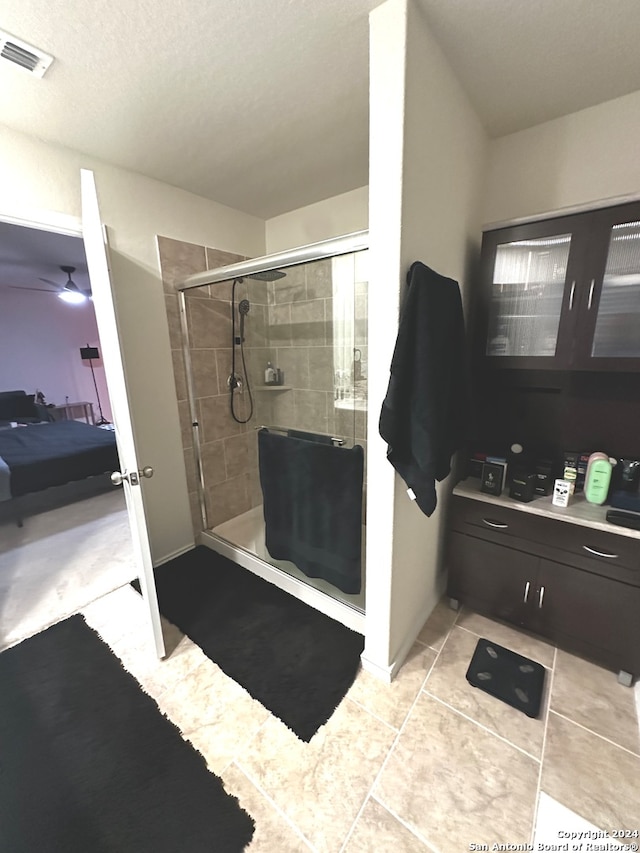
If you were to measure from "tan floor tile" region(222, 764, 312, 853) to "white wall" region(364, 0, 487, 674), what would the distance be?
626 mm

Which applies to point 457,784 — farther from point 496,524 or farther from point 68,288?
point 68,288

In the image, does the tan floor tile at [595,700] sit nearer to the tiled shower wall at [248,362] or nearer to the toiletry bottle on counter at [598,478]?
the toiletry bottle on counter at [598,478]

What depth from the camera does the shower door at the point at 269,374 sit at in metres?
2.18

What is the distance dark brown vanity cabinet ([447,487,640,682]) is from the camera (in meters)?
1.40

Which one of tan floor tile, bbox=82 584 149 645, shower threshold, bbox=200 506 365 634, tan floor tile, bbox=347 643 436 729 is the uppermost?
shower threshold, bbox=200 506 365 634

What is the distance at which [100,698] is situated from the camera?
1471 mm

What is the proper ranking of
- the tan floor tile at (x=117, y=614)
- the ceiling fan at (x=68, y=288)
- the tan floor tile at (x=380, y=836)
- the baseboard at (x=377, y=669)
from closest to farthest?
the tan floor tile at (x=380, y=836) → the baseboard at (x=377, y=669) → the tan floor tile at (x=117, y=614) → the ceiling fan at (x=68, y=288)

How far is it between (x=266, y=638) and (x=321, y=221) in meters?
2.77

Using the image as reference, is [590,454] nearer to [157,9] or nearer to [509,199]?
[509,199]

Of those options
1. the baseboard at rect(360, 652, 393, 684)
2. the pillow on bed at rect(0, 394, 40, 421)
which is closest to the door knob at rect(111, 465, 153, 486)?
the baseboard at rect(360, 652, 393, 684)

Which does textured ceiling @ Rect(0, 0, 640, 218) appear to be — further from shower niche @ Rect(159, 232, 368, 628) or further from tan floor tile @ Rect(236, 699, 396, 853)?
tan floor tile @ Rect(236, 699, 396, 853)

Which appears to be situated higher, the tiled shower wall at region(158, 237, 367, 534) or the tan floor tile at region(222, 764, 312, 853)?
the tiled shower wall at region(158, 237, 367, 534)

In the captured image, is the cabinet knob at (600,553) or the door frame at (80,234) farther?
the door frame at (80,234)

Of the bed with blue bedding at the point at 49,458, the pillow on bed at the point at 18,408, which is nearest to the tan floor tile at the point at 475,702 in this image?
the bed with blue bedding at the point at 49,458
